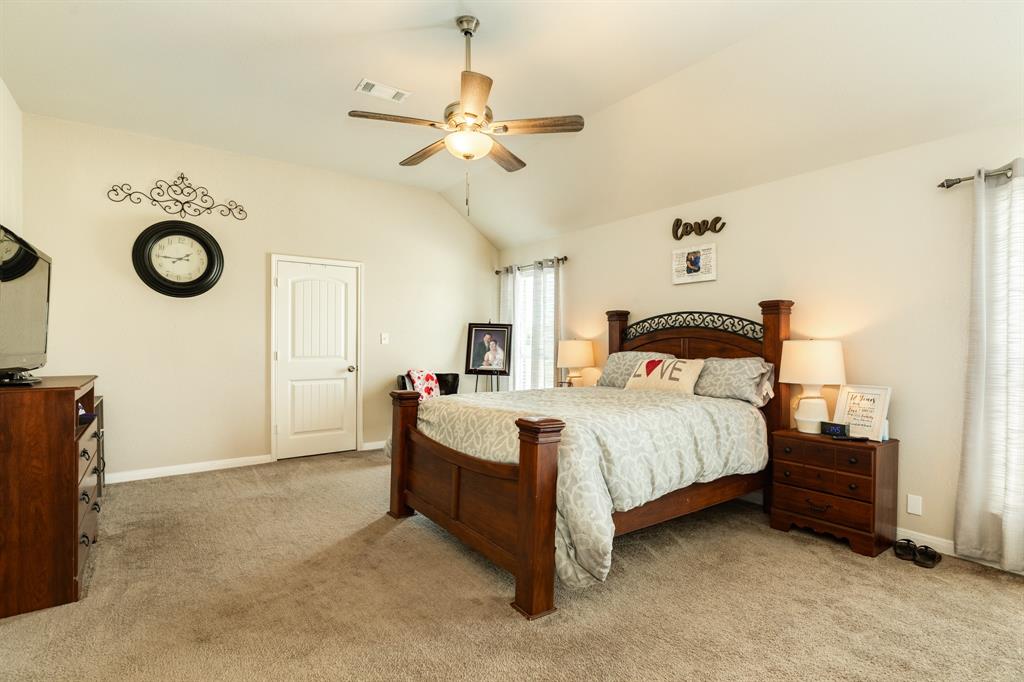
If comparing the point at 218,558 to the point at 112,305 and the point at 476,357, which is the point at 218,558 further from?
the point at 476,357

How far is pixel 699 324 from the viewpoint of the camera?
416 centimetres

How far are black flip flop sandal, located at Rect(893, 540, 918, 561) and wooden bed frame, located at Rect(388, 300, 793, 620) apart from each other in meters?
0.75

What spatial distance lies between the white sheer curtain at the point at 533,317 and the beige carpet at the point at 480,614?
280 cm

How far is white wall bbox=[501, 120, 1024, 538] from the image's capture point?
2.86 metres

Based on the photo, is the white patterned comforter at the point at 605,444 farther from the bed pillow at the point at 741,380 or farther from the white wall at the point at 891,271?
the white wall at the point at 891,271

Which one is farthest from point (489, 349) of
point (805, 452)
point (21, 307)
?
point (21, 307)

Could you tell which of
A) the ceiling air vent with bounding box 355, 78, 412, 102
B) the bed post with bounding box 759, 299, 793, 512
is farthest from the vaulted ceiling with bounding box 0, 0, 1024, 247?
the bed post with bounding box 759, 299, 793, 512

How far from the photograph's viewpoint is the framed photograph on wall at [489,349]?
5930 mm

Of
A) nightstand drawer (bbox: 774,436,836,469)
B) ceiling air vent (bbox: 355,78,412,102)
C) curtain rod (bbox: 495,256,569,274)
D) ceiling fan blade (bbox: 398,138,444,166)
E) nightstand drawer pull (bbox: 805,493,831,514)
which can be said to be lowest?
nightstand drawer pull (bbox: 805,493,831,514)

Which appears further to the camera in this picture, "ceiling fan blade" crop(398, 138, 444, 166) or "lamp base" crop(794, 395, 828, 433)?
"lamp base" crop(794, 395, 828, 433)

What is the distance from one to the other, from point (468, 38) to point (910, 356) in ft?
10.3

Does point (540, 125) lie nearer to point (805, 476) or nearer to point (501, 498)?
point (501, 498)

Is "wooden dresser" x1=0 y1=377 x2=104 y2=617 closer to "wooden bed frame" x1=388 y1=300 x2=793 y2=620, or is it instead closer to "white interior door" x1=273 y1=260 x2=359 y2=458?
"wooden bed frame" x1=388 y1=300 x2=793 y2=620

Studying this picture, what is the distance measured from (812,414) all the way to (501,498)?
204 centimetres
